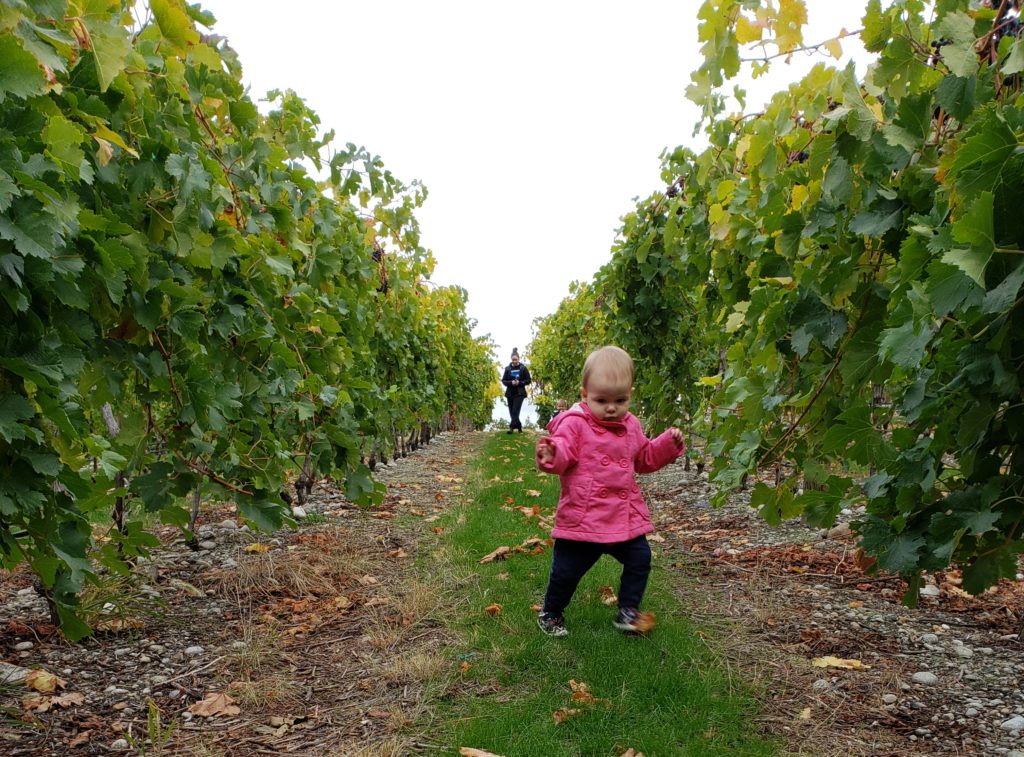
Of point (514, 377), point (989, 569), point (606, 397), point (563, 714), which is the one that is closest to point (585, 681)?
point (563, 714)

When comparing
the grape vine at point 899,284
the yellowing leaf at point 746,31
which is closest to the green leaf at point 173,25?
the grape vine at point 899,284

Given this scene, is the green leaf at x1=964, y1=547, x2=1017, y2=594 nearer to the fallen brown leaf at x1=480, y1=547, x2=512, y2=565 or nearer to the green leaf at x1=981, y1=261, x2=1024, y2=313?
the green leaf at x1=981, y1=261, x2=1024, y2=313

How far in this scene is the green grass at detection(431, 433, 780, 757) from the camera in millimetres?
2230

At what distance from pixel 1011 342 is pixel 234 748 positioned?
7.94ft

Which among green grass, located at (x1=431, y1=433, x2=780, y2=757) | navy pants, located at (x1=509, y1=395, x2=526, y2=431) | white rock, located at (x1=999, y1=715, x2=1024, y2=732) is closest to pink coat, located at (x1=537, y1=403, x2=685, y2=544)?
green grass, located at (x1=431, y1=433, x2=780, y2=757)

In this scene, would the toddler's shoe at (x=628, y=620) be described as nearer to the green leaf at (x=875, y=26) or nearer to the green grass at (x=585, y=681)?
the green grass at (x=585, y=681)

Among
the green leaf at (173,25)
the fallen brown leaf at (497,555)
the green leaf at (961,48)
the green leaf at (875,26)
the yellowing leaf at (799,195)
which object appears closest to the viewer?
the green leaf at (961,48)

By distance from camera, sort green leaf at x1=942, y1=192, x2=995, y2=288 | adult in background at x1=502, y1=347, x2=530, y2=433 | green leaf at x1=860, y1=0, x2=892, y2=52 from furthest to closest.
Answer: adult in background at x1=502, y1=347, x2=530, y2=433 → green leaf at x1=860, y1=0, x2=892, y2=52 → green leaf at x1=942, y1=192, x2=995, y2=288

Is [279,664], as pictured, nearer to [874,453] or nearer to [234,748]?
[234,748]

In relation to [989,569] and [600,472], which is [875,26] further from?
[600,472]

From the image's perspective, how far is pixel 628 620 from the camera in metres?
3.14

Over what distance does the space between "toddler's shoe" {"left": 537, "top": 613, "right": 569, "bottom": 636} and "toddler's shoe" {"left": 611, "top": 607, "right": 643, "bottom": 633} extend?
24 centimetres

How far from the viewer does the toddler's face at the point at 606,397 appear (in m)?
3.16

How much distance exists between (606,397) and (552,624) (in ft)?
3.41
